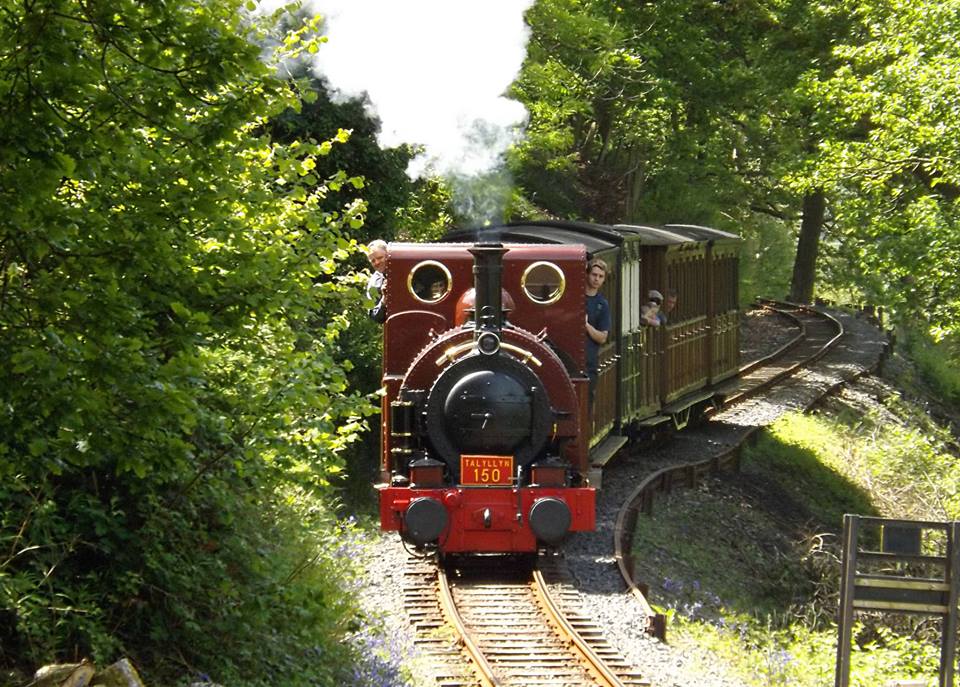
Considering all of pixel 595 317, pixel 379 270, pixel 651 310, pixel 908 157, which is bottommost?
pixel 595 317

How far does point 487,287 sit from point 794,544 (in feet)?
21.1

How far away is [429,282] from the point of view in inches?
431

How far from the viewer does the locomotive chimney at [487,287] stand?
9.94 meters

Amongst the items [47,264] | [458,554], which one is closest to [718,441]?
[458,554]

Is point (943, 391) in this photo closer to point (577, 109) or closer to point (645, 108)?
point (645, 108)

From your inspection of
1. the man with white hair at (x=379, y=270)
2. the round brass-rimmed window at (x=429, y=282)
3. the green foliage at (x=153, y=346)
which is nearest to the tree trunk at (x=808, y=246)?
the round brass-rimmed window at (x=429, y=282)

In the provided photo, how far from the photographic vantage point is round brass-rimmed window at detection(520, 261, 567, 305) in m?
10.8

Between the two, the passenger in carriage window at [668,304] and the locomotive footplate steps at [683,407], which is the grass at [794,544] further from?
the passenger in carriage window at [668,304]

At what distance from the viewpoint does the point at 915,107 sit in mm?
17016

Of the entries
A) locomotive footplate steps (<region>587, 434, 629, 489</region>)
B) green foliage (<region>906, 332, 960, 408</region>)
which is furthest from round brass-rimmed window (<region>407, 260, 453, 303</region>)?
green foliage (<region>906, 332, 960, 408</region>)

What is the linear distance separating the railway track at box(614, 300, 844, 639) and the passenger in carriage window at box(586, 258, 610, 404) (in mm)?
1411

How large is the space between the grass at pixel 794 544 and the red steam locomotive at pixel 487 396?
1421 mm

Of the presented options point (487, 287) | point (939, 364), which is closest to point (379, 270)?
point (487, 287)

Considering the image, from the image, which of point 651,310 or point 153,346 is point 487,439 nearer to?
point 153,346
